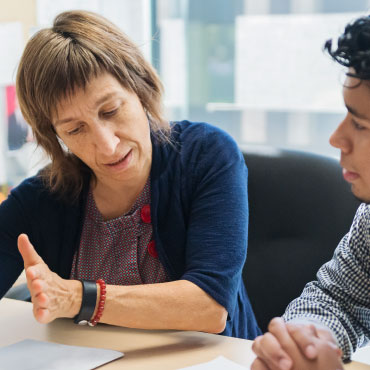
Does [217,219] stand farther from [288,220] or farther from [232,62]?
[232,62]

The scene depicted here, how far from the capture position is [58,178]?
1525 mm

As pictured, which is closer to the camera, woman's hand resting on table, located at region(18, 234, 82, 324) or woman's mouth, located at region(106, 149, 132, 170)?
woman's hand resting on table, located at region(18, 234, 82, 324)

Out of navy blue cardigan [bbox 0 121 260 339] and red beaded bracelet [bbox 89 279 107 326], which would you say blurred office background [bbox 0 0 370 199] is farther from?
red beaded bracelet [bbox 89 279 107 326]

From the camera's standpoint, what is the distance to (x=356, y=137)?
1029 mm

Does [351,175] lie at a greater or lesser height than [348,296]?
greater

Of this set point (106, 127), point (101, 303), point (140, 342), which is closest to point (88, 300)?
point (101, 303)

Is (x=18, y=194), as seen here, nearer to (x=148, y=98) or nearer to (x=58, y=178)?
(x=58, y=178)

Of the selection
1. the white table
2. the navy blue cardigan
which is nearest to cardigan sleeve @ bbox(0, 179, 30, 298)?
the navy blue cardigan

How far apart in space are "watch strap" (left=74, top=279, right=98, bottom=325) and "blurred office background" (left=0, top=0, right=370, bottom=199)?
141 centimetres

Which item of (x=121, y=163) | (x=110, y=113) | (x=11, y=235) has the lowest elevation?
(x=11, y=235)

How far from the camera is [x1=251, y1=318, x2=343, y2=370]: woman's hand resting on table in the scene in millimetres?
948

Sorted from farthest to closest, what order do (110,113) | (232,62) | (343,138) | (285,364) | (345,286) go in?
1. (232,62)
2. (110,113)
3. (345,286)
4. (343,138)
5. (285,364)

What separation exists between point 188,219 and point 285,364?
0.55 meters

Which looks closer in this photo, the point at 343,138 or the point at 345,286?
the point at 343,138
